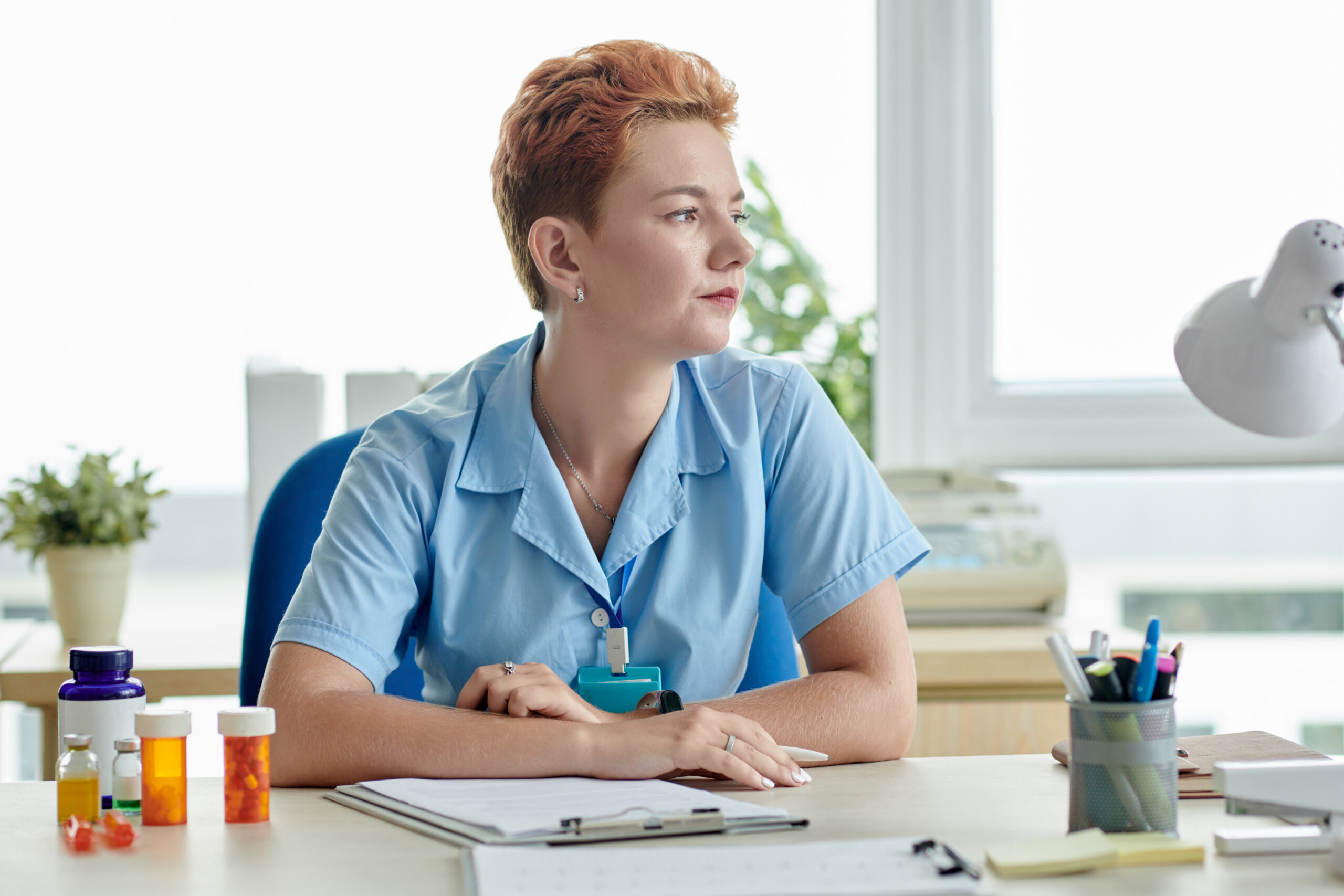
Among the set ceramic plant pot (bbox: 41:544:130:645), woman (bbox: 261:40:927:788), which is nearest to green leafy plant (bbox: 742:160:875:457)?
woman (bbox: 261:40:927:788)

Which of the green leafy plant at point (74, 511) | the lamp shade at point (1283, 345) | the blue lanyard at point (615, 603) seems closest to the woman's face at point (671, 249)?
the blue lanyard at point (615, 603)

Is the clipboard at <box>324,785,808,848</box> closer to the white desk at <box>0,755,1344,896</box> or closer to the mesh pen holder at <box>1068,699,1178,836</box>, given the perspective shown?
the white desk at <box>0,755,1344,896</box>

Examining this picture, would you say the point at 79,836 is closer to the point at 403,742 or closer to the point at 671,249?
the point at 403,742

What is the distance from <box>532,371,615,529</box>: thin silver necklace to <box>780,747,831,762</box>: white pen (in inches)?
14.3

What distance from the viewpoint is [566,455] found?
1470 millimetres

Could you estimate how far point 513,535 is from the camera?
1.34 metres

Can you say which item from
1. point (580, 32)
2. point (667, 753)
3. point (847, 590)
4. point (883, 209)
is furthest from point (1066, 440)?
point (667, 753)

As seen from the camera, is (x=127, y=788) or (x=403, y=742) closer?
(x=127, y=788)

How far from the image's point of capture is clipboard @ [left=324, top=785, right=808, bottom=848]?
853 millimetres

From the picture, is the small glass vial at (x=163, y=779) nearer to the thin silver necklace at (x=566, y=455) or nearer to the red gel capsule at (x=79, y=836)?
the red gel capsule at (x=79, y=836)

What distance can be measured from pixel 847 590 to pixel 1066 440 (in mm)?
1511

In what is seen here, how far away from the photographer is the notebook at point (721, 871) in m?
0.73

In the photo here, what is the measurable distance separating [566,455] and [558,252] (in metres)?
0.24

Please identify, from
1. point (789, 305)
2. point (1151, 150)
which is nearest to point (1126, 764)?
point (789, 305)
